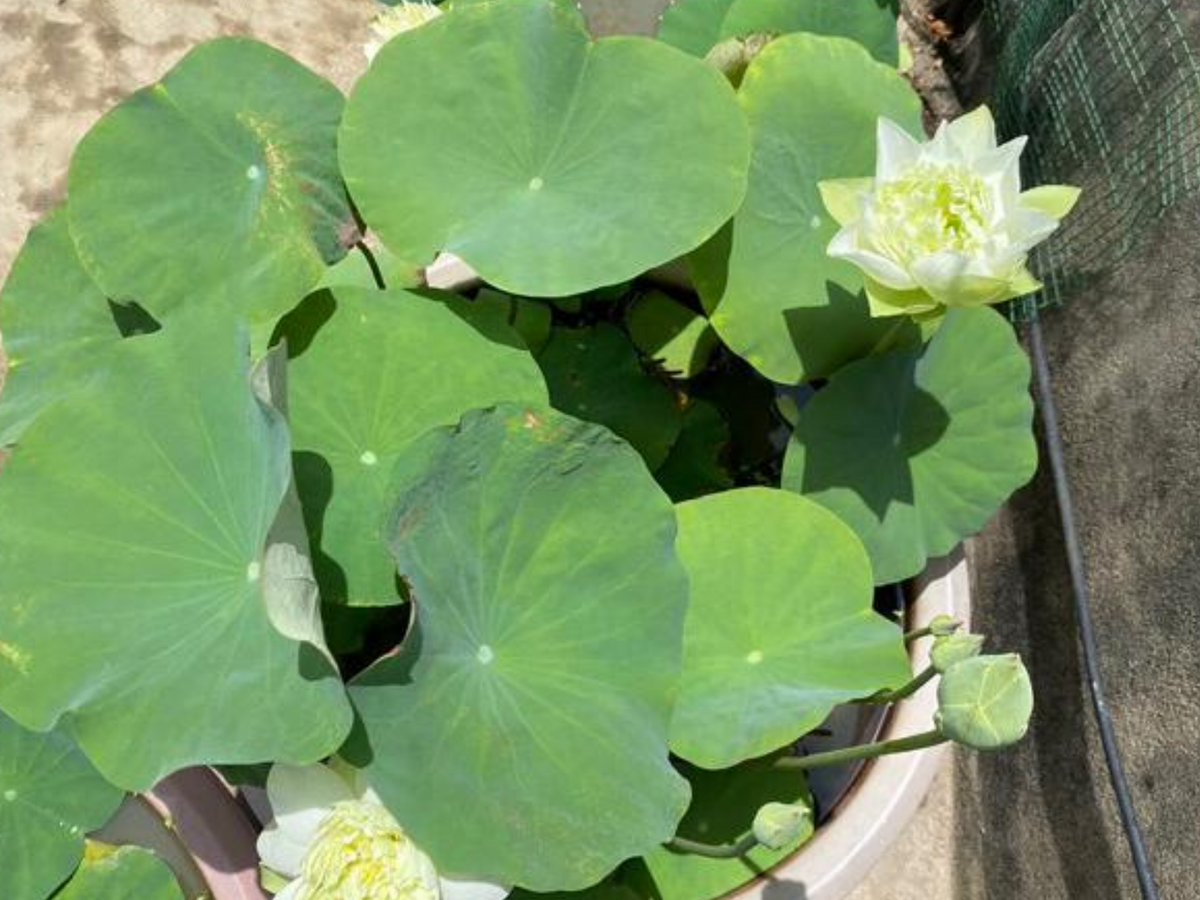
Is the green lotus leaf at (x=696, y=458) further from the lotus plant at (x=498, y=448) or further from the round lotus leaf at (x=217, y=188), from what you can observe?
the round lotus leaf at (x=217, y=188)

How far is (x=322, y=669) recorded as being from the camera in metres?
0.61

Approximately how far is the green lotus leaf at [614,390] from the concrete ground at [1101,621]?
1.33ft

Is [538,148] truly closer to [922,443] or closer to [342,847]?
[922,443]

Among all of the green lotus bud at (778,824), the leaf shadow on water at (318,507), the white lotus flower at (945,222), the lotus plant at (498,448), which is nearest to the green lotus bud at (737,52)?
the lotus plant at (498,448)

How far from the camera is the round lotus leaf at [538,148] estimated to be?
2.49 ft

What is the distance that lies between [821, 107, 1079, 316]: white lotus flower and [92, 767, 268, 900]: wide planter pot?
55 centimetres

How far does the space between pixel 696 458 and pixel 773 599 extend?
182 mm

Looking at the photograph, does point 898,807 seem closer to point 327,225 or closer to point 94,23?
point 327,225

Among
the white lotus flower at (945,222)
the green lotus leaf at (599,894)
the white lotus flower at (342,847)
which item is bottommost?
the green lotus leaf at (599,894)

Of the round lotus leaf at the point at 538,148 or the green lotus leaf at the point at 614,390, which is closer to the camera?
the round lotus leaf at the point at 538,148

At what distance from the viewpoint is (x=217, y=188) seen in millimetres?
817

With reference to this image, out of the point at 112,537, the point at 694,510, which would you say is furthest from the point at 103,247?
the point at 694,510

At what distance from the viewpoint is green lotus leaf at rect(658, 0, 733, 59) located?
0.93m

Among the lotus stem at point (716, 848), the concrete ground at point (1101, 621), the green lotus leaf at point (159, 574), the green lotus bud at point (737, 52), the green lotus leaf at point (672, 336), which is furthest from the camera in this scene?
the concrete ground at point (1101, 621)
